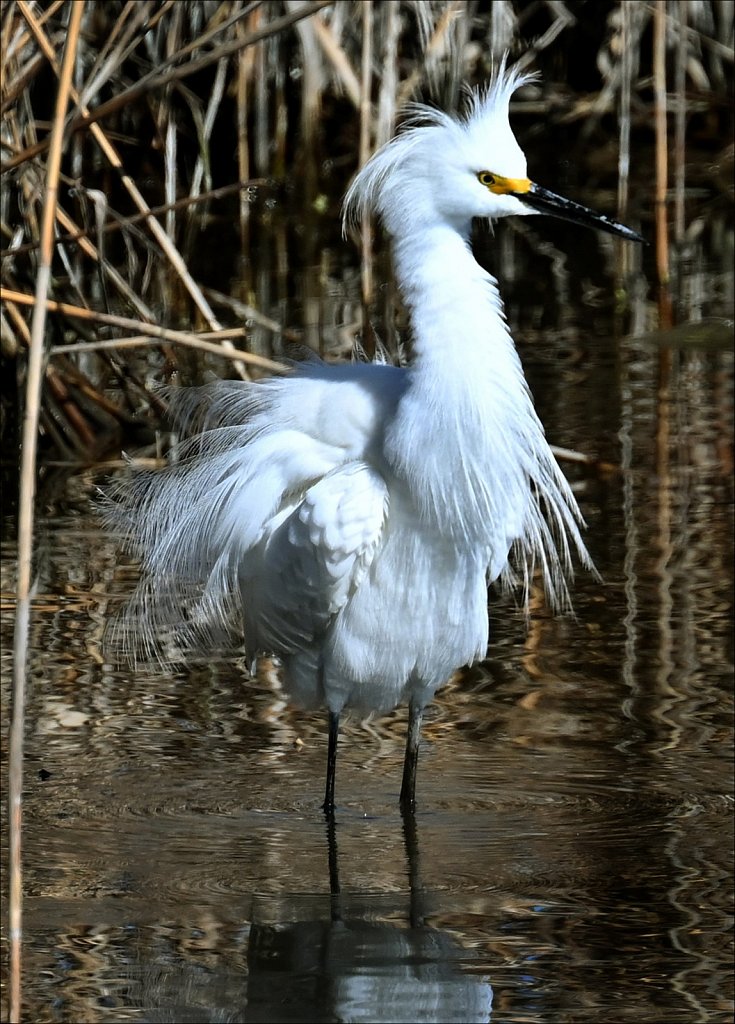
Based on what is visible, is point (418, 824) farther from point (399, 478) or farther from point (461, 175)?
point (461, 175)

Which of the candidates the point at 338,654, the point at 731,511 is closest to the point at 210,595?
the point at 338,654

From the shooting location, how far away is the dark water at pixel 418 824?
9.08 ft

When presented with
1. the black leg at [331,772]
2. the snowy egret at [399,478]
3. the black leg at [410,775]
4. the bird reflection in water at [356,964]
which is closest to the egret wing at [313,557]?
the snowy egret at [399,478]

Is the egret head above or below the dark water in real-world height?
above

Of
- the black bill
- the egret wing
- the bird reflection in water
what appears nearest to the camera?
the bird reflection in water

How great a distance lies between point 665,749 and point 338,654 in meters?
0.71

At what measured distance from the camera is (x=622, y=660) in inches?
165

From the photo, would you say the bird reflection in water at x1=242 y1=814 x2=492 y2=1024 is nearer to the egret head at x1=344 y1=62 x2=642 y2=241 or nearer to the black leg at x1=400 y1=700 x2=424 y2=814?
the black leg at x1=400 y1=700 x2=424 y2=814

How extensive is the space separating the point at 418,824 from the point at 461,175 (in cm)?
127

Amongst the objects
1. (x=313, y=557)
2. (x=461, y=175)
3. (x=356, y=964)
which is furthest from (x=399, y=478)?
(x=356, y=964)

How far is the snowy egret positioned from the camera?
3.41 m

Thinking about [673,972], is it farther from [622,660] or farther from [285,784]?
[622,660]

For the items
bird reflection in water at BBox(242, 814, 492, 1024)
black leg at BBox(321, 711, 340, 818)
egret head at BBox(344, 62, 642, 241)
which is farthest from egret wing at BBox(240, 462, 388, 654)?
bird reflection in water at BBox(242, 814, 492, 1024)

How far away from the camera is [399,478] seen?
3.46 meters
